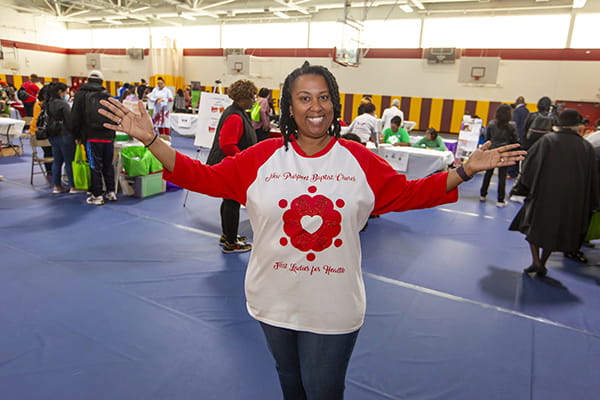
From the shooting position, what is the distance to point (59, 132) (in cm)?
535

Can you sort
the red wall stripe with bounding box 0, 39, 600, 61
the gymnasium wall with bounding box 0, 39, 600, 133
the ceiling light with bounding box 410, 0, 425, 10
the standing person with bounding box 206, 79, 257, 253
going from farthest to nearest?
the ceiling light with bounding box 410, 0, 425, 10 → the gymnasium wall with bounding box 0, 39, 600, 133 → the red wall stripe with bounding box 0, 39, 600, 61 → the standing person with bounding box 206, 79, 257, 253

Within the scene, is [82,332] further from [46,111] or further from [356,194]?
[46,111]

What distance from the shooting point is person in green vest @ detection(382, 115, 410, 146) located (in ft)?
22.8

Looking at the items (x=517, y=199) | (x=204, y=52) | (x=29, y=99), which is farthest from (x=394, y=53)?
(x=29, y=99)

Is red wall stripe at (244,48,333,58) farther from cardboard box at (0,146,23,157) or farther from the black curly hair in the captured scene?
the black curly hair

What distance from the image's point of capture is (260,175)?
1.34m

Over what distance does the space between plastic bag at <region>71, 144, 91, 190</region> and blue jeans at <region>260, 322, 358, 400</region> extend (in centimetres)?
515

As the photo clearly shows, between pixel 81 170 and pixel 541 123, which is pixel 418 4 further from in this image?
pixel 81 170

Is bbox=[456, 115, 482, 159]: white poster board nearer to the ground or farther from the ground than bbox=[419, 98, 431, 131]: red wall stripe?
nearer to the ground

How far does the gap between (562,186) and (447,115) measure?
11487 millimetres

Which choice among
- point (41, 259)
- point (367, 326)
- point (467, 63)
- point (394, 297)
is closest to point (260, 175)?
point (367, 326)

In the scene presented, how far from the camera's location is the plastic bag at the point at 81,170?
17.8 feet

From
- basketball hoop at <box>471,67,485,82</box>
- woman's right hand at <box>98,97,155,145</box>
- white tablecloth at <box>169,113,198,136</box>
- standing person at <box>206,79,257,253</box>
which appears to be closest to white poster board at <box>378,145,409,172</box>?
standing person at <box>206,79,257,253</box>

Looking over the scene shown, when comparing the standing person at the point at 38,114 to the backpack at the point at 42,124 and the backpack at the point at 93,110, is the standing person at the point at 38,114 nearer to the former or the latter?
the backpack at the point at 42,124
